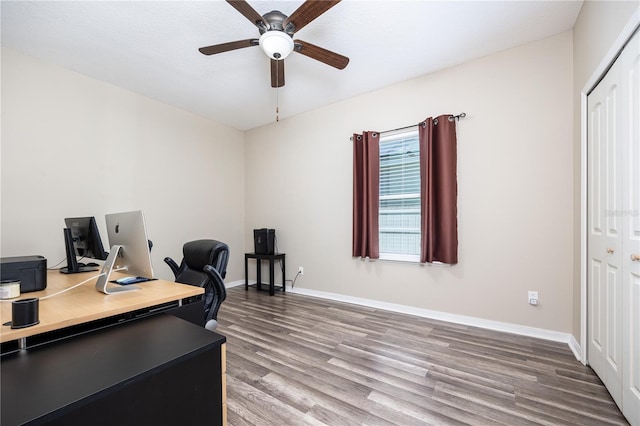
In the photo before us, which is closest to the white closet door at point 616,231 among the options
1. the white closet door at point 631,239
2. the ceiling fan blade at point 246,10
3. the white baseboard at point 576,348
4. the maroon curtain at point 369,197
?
the white closet door at point 631,239

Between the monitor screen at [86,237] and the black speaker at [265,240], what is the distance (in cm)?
232

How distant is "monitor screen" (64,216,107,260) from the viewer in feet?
6.62

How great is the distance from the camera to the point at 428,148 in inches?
119

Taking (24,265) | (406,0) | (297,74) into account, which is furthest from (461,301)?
(24,265)

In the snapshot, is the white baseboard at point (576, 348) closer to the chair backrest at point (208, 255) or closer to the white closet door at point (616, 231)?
the white closet door at point (616, 231)

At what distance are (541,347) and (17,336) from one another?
11.3ft

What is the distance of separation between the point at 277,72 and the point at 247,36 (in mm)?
427

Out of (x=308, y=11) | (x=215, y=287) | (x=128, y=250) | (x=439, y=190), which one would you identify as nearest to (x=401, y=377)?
(x=215, y=287)

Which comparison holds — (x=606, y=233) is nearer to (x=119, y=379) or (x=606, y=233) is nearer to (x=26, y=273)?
(x=119, y=379)

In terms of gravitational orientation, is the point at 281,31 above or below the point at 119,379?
above

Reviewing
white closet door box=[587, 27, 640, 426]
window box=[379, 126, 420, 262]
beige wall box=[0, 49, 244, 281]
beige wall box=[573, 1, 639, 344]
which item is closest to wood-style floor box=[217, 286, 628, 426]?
white closet door box=[587, 27, 640, 426]

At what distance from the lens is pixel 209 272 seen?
5.78 ft

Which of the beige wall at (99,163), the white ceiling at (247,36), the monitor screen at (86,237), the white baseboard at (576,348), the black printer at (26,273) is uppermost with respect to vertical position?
the white ceiling at (247,36)

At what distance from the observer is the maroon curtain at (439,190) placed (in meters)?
2.91
